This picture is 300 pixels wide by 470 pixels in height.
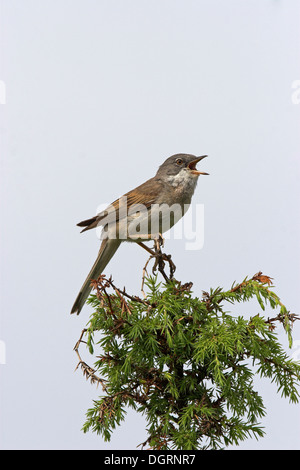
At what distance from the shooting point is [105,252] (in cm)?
386

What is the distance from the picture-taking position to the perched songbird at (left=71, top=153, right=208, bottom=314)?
3744mm

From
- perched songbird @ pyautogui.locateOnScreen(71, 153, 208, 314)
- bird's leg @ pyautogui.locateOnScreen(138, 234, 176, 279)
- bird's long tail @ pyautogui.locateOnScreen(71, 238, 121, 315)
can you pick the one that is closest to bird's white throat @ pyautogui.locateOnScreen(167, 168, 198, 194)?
perched songbird @ pyautogui.locateOnScreen(71, 153, 208, 314)

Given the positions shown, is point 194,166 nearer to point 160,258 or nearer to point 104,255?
point 104,255

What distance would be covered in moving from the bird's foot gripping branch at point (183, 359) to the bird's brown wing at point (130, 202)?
3.18 feet

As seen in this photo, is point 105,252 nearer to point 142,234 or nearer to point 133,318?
point 142,234

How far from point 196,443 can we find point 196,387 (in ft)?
0.84

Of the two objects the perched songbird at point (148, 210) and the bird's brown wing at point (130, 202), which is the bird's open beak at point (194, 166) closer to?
the perched songbird at point (148, 210)

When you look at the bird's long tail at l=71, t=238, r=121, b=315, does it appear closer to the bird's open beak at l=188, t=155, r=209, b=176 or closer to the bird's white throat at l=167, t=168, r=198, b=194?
the bird's white throat at l=167, t=168, r=198, b=194

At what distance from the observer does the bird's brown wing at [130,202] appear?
3.79 meters

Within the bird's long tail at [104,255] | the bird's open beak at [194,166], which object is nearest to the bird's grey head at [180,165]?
the bird's open beak at [194,166]

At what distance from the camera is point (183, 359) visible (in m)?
2.80

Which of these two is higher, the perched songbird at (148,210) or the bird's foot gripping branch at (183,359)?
the perched songbird at (148,210)

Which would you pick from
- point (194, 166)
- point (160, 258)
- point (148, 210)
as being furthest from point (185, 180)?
point (160, 258)

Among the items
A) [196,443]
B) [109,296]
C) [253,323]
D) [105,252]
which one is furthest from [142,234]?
[196,443]
